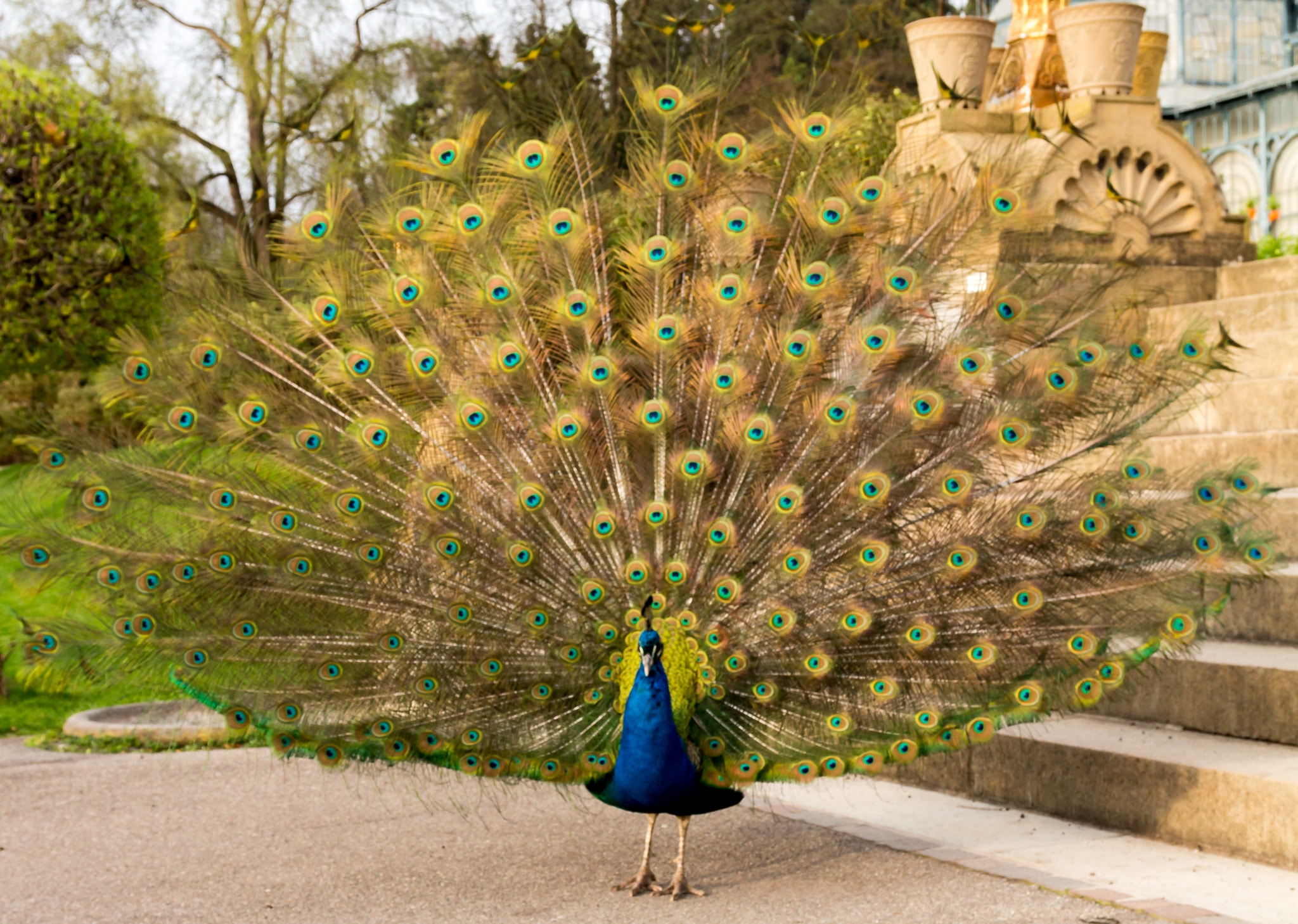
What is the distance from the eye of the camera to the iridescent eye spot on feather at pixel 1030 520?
13.9 feet

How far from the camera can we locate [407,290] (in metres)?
4.42

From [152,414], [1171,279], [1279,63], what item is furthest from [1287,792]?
Result: [1279,63]

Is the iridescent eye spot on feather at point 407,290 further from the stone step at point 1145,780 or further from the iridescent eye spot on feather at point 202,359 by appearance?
the stone step at point 1145,780

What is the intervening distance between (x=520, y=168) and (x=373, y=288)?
2.06ft

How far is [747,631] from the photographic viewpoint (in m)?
4.18

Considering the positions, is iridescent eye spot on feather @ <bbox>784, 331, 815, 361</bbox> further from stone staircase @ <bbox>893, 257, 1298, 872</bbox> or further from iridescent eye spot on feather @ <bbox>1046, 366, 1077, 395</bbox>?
stone staircase @ <bbox>893, 257, 1298, 872</bbox>

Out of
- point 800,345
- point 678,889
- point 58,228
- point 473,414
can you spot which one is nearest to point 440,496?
point 473,414

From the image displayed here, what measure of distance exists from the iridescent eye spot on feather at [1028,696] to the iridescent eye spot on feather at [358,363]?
2276mm

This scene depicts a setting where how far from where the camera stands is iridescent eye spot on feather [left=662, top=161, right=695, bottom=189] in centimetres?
448

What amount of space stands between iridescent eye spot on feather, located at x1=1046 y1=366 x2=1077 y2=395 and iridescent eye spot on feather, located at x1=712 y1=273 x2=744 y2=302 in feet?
3.29

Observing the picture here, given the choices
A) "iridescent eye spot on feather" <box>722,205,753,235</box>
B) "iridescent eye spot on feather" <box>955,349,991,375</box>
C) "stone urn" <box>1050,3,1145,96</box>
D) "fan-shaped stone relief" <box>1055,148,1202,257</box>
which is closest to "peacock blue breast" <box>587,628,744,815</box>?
"iridescent eye spot on feather" <box>955,349,991,375</box>

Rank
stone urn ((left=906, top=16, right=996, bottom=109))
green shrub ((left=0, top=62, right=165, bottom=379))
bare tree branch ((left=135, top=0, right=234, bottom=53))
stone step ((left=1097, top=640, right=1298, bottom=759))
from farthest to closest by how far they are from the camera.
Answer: bare tree branch ((left=135, top=0, right=234, bottom=53)) → stone urn ((left=906, top=16, right=996, bottom=109)) → green shrub ((left=0, top=62, right=165, bottom=379)) → stone step ((left=1097, top=640, right=1298, bottom=759))

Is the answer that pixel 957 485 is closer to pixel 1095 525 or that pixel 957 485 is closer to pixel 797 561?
pixel 1095 525

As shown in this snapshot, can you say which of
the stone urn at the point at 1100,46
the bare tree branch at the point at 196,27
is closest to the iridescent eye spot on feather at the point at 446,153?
the stone urn at the point at 1100,46
